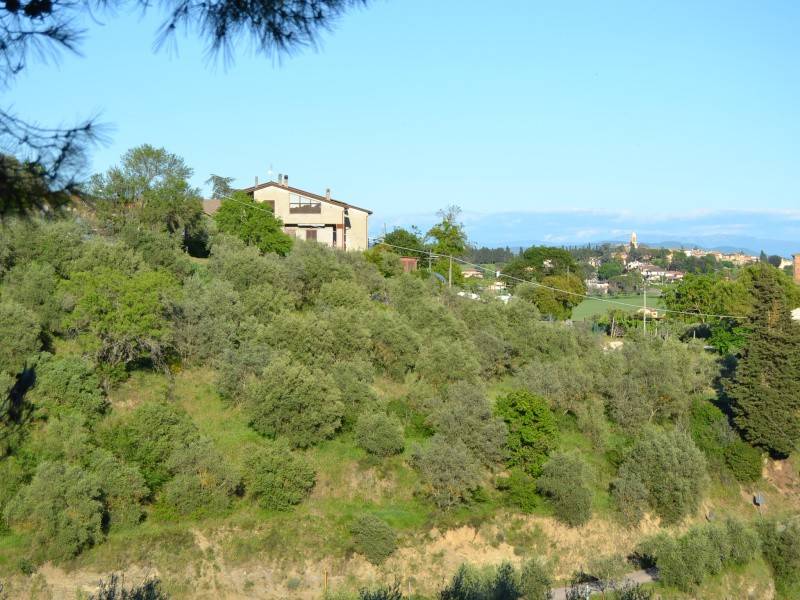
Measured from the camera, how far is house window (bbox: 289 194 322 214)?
51625 mm

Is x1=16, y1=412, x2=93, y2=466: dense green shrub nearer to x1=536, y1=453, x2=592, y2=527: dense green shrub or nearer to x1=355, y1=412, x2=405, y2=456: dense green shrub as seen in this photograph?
x1=355, y1=412, x2=405, y2=456: dense green shrub

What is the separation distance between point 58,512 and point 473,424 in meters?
12.2

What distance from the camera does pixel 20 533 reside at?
1981 centimetres

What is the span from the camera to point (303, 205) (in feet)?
170

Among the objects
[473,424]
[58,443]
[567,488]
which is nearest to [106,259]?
[58,443]

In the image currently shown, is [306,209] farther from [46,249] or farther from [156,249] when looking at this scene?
[46,249]

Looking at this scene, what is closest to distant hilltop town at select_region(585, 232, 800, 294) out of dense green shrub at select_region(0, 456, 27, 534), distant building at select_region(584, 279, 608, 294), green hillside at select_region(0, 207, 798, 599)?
distant building at select_region(584, 279, 608, 294)

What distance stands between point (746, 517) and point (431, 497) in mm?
12098

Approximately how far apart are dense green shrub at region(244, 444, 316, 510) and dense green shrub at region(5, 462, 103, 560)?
13.5ft

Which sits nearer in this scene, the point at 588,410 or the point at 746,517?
the point at 746,517

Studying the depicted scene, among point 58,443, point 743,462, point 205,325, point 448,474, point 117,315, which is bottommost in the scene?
point 743,462

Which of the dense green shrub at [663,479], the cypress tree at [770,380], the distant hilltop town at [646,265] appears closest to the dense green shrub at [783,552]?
the dense green shrub at [663,479]

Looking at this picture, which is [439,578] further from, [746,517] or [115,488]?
[746,517]

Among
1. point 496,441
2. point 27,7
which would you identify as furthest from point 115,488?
point 27,7
